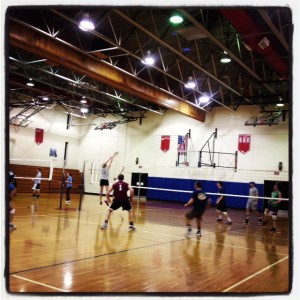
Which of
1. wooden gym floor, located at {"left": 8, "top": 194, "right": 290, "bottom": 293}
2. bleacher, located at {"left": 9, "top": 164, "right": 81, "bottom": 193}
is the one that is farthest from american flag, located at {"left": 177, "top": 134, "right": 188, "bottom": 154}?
wooden gym floor, located at {"left": 8, "top": 194, "right": 290, "bottom": 293}

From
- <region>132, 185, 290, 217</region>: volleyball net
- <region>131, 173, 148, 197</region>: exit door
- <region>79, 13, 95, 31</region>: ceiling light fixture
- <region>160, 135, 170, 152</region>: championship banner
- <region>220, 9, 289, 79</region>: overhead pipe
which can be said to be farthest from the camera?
<region>131, 173, 148, 197</region>: exit door

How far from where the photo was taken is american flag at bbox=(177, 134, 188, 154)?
23.3 metres

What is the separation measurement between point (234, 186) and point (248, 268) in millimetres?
15465

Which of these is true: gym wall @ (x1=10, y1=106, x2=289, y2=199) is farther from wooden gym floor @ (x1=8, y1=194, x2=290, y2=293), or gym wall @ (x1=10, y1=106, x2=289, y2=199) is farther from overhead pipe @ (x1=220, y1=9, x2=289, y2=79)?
wooden gym floor @ (x1=8, y1=194, x2=290, y2=293)

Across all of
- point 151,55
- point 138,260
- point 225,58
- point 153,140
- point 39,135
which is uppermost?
point 151,55

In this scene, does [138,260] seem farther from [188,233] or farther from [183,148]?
[183,148]

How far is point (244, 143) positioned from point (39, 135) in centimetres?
1468

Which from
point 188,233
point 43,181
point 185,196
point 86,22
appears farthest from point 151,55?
point 43,181

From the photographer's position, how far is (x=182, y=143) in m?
23.4

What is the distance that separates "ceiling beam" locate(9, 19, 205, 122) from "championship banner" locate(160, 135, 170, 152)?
398 cm

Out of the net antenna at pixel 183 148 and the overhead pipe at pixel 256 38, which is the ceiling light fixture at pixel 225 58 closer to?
the overhead pipe at pixel 256 38
